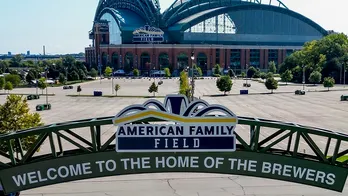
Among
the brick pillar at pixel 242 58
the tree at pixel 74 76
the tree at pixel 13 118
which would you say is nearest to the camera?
the tree at pixel 13 118

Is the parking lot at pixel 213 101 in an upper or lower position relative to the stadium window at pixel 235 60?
lower

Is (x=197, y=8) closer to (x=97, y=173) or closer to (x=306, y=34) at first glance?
(x=306, y=34)

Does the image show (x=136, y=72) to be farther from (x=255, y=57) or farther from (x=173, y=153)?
(x=173, y=153)

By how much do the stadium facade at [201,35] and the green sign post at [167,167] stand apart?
130125 mm

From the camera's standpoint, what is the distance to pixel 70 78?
115500 millimetres

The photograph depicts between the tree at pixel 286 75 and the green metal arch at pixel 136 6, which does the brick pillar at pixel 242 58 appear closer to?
the green metal arch at pixel 136 6

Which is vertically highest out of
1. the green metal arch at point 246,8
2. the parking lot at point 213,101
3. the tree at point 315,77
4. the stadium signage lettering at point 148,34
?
the green metal arch at point 246,8

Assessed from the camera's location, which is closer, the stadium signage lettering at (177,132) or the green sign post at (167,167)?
the stadium signage lettering at (177,132)

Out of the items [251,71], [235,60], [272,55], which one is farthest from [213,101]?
[272,55]

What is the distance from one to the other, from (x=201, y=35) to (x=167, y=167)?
140790 millimetres

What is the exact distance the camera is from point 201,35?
15088cm

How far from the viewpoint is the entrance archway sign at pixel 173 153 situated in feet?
41.1

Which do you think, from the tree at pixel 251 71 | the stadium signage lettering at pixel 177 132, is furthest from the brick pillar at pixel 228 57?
the stadium signage lettering at pixel 177 132

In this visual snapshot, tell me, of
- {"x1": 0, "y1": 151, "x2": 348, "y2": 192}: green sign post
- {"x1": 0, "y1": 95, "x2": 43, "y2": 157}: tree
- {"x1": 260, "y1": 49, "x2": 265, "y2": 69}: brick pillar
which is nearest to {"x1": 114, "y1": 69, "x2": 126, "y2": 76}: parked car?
{"x1": 260, "y1": 49, "x2": 265, "y2": 69}: brick pillar
